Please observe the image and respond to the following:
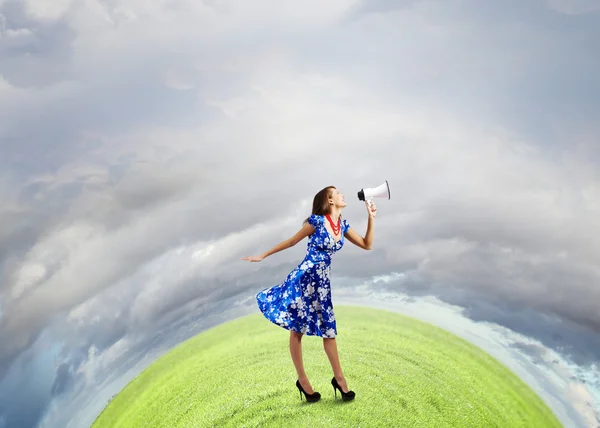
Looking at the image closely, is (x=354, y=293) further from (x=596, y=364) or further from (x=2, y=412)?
(x=2, y=412)

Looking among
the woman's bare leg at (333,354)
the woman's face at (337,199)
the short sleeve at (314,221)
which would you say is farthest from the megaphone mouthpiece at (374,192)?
the woman's bare leg at (333,354)

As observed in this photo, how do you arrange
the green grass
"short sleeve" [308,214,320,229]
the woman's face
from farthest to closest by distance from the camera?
the green grass < the woman's face < "short sleeve" [308,214,320,229]

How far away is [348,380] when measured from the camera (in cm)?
623

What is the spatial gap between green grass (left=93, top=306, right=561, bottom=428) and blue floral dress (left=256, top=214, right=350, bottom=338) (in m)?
0.99

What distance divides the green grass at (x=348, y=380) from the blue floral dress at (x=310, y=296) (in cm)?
99

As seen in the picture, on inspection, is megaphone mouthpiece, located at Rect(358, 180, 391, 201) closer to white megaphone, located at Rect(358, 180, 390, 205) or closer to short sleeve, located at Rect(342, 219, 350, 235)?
white megaphone, located at Rect(358, 180, 390, 205)

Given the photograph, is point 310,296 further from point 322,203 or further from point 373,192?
point 373,192

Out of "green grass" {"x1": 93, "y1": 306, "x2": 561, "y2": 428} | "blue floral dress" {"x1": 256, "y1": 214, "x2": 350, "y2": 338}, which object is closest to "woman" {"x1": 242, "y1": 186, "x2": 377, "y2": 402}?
"blue floral dress" {"x1": 256, "y1": 214, "x2": 350, "y2": 338}

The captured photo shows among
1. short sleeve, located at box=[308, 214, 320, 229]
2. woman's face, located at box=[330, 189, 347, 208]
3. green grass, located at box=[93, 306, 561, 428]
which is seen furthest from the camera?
green grass, located at box=[93, 306, 561, 428]

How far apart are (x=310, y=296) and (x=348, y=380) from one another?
1.82 m

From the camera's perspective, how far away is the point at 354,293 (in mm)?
8648

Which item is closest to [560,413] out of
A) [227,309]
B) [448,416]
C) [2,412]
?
[448,416]

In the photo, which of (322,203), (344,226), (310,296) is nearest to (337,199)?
(322,203)

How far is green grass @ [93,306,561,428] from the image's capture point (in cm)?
553
